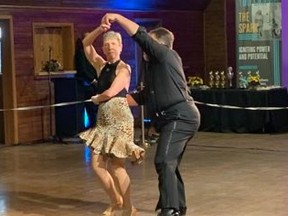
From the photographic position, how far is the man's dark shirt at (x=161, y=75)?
5258 mm

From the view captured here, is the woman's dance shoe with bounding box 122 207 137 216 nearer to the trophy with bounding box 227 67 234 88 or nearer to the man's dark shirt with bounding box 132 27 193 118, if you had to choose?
the man's dark shirt with bounding box 132 27 193 118

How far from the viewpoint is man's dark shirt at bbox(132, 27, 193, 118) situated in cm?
526

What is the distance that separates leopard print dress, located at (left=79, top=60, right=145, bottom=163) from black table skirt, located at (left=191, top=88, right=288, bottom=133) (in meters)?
6.17

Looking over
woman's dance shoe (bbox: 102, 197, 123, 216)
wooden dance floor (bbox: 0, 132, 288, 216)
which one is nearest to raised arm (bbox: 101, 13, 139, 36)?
woman's dance shoe (bbox: 102, 197, 123, 216)

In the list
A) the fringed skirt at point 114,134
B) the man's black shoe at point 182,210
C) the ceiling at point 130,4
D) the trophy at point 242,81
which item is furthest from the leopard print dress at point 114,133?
the trophy at point 242,81

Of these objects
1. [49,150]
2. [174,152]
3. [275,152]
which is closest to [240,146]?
[275,152]

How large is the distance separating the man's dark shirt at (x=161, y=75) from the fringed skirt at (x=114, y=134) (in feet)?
1.32

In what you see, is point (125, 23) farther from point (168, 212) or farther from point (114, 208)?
point (114, 208)

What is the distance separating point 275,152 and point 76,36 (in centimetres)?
432

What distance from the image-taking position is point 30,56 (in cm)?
1169

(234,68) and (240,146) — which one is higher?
(234,68)

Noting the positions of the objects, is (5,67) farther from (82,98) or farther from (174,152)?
(174,152)

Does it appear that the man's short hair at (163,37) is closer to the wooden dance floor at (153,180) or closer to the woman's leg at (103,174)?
the woman's leg at (103,174)

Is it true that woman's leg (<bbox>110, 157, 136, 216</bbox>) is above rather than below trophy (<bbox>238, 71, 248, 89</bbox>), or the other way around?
below
